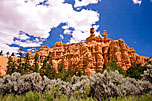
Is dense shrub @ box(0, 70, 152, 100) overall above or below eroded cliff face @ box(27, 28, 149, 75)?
below

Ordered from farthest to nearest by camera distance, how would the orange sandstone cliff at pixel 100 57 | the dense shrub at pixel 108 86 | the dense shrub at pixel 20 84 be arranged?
the orange sandstone cliff at pixel 100 57 < the dense shrub at pixel 20 84 < the dense shrub at pixel 108 86

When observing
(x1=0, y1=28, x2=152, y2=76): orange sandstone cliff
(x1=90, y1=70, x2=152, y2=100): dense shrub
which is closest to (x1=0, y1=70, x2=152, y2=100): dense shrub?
(x1=90, y1=70, x2=152, y2=100): dense shrub

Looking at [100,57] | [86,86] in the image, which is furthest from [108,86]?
[100,57]

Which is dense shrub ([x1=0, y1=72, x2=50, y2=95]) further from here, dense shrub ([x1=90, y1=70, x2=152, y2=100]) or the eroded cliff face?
the eroded cliff face

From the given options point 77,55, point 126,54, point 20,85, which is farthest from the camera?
point 77,55

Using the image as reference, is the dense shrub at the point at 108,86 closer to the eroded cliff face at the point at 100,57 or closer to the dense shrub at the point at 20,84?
the dense shrub at the point at 20,84

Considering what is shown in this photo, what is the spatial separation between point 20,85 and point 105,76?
10.9 metres

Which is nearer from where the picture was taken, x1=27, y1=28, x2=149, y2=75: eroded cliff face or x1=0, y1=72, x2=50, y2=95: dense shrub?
x1=0, y1=72, x2=50, y2=95: dense shrub

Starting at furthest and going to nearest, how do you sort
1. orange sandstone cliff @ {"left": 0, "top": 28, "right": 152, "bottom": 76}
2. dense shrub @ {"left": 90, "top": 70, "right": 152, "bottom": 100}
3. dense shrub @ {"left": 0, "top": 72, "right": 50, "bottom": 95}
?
orange sandstone cliff @ {"left": 0, "top": 28, "right": 152, "bottom": 76}, dense shrub @ {"left": 0, "top": 72, "right": 50, "bottom": 95}, dense shrub @ {"left": 90, "top": 70, "right": 152, "bottom": 100}

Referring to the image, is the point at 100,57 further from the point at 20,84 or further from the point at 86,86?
the point at 20,84

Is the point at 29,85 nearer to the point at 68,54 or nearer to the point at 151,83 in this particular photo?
the point at 151,83

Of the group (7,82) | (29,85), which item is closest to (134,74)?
(29,85)

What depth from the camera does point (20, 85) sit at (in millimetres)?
15062

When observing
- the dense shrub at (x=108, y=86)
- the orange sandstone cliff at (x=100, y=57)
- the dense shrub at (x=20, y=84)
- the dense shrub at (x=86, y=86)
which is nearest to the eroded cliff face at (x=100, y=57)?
the orange sandstone cliff at (x=100, y=57)
